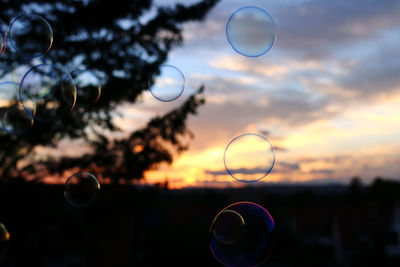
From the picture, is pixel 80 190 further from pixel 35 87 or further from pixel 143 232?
pixel 143 232

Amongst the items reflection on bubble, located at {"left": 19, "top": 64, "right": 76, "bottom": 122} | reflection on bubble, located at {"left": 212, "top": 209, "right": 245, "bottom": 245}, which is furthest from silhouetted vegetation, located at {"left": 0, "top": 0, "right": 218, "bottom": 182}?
reflection on bubble, located at {"left": 212, "top": 209, "right": 245, "bottom": 245}

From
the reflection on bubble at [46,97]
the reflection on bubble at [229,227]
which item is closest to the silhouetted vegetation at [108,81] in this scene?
the reflection on bubble at [46,97]

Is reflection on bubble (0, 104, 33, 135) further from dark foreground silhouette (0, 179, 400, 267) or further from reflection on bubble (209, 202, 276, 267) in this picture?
reflection on bubble (209, 202, 276, 267)

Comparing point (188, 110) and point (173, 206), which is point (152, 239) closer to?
point (188, 110)

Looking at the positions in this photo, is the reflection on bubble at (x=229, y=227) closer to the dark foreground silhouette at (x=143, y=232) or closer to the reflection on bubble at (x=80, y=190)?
the reflection on bubble at (x=80, y=190)

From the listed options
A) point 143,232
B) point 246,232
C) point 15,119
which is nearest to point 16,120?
point 15,119

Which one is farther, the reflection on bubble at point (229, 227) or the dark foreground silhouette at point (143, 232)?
the dark foreground silhouette at point (143, 232)

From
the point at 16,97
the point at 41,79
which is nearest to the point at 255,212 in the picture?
the point at 41,79
